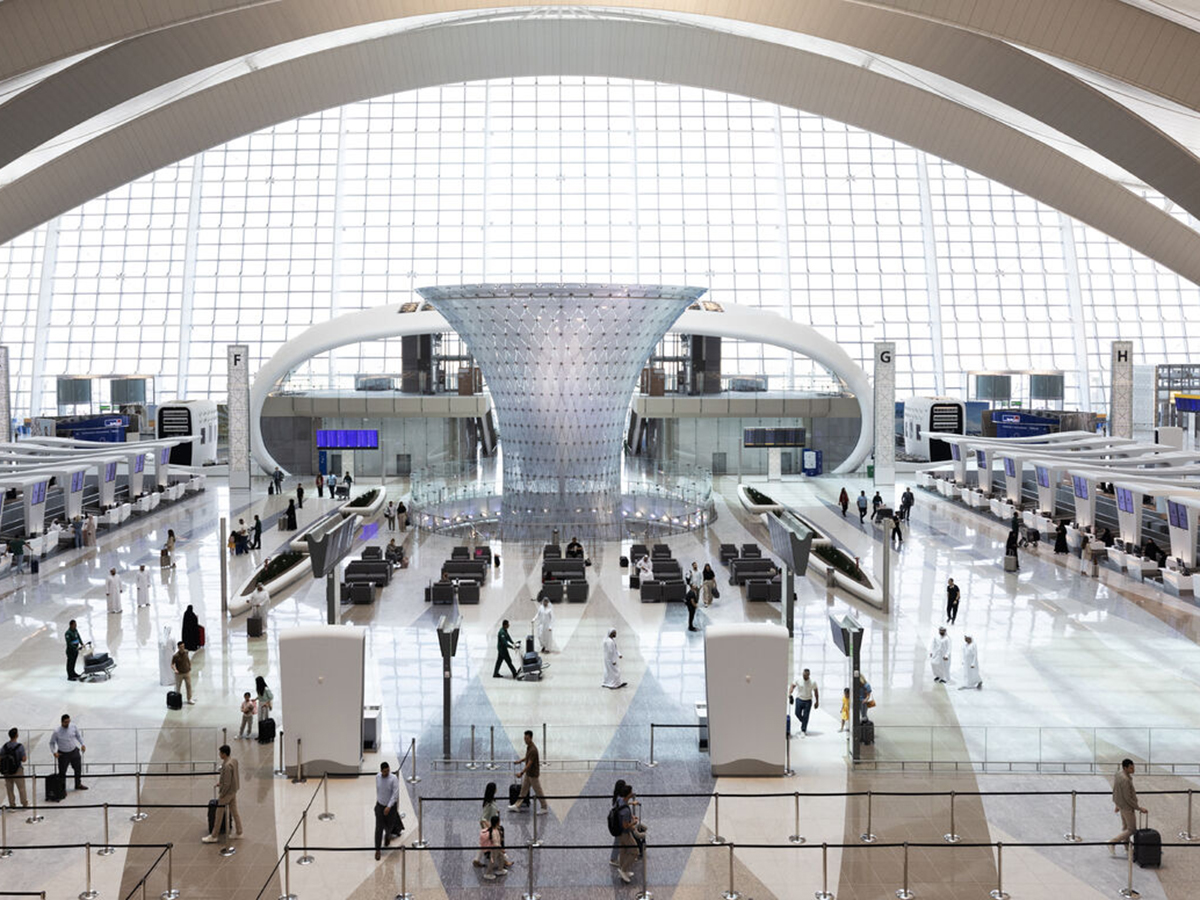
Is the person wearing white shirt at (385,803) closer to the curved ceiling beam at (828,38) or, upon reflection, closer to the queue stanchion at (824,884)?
the queue stanchion at (824,884)

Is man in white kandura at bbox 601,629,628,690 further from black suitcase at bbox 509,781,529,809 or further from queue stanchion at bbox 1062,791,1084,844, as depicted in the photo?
queue stanchion at bbox 1062,791,1084,844

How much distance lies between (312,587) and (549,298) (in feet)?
37.9

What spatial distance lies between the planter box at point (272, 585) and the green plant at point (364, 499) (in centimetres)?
1043

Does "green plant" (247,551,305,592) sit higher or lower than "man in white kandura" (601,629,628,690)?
higher

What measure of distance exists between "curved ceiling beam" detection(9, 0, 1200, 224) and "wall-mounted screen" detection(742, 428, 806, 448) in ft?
66.0

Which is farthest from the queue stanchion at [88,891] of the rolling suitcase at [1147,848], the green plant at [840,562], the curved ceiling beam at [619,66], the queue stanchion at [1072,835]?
the curved ceiling beam at [619,66]

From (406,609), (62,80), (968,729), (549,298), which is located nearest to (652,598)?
(406,609)

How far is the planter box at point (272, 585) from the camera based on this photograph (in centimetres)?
2261

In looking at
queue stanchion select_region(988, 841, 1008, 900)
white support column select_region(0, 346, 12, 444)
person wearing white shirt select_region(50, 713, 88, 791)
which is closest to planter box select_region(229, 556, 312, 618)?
person wearing white shirt select_region(50, 713, 88, 791)

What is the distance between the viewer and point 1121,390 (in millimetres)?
40000

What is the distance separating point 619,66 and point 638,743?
31.6m

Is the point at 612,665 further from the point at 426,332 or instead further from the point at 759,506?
the point at 426,332

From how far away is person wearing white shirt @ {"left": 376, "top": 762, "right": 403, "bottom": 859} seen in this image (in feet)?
38.0

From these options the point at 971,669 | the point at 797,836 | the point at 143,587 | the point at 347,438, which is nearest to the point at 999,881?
the point at 797,836
